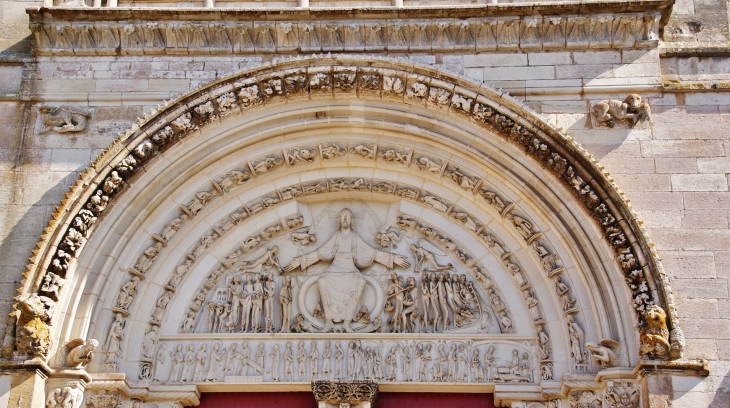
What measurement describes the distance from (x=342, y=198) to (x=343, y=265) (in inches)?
34.4

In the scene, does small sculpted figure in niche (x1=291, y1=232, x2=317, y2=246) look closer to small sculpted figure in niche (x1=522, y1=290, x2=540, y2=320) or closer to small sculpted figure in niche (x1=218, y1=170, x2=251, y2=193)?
small sculpted figure in niche (x1=218, y1=170, x2=251, y2=193)

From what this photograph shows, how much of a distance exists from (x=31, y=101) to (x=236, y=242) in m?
2.75

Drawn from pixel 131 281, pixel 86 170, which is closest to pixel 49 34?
pixel 86 170

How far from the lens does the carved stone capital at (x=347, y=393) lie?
9867 mm

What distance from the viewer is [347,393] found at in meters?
9.88

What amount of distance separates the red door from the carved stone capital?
0.80ft

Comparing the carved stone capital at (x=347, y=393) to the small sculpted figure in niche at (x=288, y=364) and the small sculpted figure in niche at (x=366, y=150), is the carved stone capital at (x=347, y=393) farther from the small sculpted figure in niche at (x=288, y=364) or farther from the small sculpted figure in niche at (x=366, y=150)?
the small sculpted figure in niche at (x=366, y=150)

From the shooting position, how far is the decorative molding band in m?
10.7

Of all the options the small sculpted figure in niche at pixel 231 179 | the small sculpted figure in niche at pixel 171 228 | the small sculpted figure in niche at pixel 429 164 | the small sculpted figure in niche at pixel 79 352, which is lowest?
the small sculpted figure in niche at pixel 79 352

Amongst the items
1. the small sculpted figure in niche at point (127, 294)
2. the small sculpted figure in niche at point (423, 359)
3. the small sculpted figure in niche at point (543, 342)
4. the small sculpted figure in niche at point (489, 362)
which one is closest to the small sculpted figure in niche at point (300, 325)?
the small sculpted figure in niche at point (423, 359)

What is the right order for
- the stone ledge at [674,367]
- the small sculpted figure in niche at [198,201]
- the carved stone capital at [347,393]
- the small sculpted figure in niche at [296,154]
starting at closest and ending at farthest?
the stone ledge at [674,367] < the carved stone capital at [347,393] < the small sculpted figure in niche at [198,201] < the small sculpted figure in niche at [296,154]

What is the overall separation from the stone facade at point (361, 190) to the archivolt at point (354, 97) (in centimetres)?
2

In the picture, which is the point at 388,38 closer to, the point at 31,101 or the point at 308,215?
the point at 308,215

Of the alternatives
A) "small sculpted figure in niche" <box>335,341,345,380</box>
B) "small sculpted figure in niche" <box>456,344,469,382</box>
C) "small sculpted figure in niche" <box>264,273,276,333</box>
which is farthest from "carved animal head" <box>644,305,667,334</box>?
"small sculpted figure in niche" <box>264,273,276,333</box>
